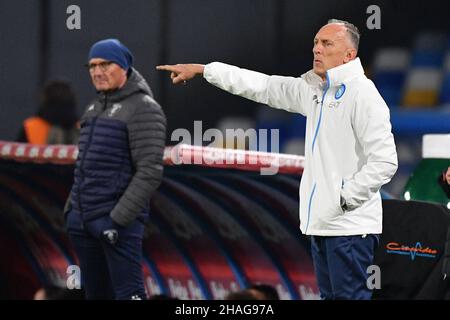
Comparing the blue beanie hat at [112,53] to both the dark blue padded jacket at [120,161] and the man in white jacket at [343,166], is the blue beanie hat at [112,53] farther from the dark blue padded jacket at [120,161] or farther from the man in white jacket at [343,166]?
the man in white jacket at [343,166]

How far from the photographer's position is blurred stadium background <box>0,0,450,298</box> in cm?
563

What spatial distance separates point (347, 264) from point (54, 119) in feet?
7.43

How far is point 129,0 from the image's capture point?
5.75 m

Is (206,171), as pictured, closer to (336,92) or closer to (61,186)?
(61,186)

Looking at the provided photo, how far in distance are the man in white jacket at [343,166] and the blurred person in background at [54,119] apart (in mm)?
1966

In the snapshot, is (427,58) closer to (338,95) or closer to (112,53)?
(112,53)

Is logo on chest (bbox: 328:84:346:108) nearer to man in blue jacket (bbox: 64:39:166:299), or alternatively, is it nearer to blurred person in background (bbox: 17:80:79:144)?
man in blue jacket (bbox: 64:39:166:299)

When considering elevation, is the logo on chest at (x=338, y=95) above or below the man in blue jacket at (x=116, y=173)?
above

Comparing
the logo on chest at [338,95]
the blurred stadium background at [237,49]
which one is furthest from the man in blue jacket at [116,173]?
the logo on chest at [338,95]

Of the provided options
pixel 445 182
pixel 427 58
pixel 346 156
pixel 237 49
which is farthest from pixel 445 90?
pixel 346 156

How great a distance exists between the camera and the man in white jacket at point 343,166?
13.0 feet

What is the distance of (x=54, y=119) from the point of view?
5.84 meters

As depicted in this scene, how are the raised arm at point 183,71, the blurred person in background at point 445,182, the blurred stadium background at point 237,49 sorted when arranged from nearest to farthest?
the raised arm at point 183,71 → the blurred person in background at point 445,182 → the blurred stadium background at point 237,49
